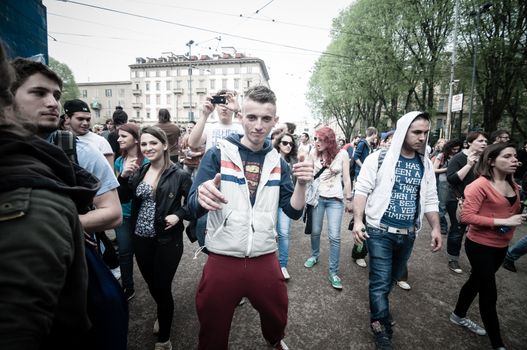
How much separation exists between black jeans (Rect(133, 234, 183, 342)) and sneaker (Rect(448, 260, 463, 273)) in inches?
186

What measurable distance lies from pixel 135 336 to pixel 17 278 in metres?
2.69

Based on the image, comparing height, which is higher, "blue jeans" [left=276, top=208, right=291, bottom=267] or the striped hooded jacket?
the striped hooded jacket

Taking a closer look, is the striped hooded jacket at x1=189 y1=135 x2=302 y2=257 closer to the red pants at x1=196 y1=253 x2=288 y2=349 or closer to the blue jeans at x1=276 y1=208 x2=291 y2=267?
the red pants at x1=196 y1=253 x2=288 y2=349

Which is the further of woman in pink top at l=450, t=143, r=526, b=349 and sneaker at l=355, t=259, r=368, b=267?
sneaker at l=355, t=259, r=368, b=267

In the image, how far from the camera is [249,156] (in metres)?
2.03

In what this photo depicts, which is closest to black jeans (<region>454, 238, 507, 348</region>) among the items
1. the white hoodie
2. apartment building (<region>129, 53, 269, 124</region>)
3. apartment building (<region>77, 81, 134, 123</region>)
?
the white hoodie

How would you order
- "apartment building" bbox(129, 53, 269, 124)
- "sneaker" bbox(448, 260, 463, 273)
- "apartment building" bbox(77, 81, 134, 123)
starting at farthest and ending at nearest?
"apartment building" bbox(77, 81, 134, 123), "apartment building" bbox(129, 53, 269, 124), "sneaker" bbox(448, 260, 463, 273)

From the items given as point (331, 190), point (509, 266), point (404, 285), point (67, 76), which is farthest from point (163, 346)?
point (67, 76)

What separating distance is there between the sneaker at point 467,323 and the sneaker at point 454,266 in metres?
1.56

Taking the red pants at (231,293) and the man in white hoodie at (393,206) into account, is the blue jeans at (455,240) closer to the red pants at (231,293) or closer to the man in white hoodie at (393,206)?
the man in white hoodie at (393,206)

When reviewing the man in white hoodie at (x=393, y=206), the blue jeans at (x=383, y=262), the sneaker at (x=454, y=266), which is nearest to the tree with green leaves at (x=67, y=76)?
the man in white hoodie at (x=393, y=206)

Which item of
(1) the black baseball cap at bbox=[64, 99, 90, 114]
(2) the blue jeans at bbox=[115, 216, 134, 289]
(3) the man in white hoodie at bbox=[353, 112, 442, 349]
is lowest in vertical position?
(2) the blue jeans at bbox=[115, 216, 134, 289]

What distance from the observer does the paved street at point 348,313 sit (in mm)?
2684

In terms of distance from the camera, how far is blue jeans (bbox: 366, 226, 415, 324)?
257 cm
